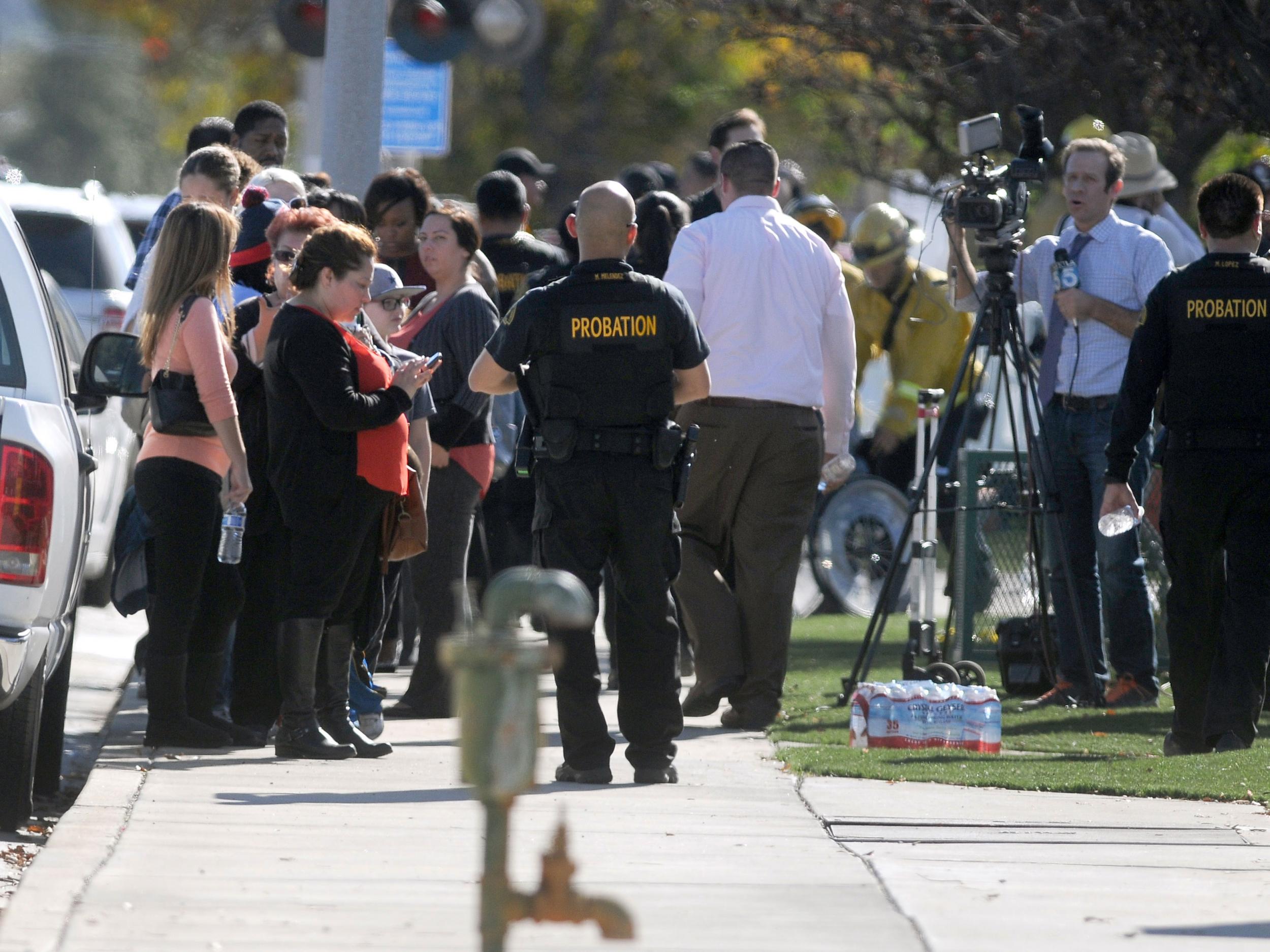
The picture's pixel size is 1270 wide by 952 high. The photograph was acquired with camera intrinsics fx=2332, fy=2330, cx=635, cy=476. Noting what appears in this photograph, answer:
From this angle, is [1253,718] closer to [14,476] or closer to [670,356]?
[670,356]

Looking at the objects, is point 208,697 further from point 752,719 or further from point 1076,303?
point 1076,303

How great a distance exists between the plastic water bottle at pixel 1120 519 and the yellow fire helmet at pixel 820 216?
14.5ft

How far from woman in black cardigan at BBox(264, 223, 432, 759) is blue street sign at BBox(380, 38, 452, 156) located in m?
8.18

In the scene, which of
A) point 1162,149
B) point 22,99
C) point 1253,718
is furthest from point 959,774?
point 22,99

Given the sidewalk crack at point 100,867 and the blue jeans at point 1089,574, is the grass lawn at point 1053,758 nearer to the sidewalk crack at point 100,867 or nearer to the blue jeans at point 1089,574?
the blue jeans at point 1089,574

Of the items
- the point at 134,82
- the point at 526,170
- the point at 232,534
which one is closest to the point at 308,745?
the point at 232,534

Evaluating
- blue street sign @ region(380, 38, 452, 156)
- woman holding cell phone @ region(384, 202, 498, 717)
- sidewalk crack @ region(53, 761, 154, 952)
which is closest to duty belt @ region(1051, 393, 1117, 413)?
woman holding cell phone @ region(384, 202, 498, 717)

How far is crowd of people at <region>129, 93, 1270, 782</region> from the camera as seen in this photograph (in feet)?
23.8

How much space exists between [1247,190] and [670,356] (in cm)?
221

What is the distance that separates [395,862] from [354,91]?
5.72 meters

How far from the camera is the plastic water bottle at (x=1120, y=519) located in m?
8.20

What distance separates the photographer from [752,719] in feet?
29.2

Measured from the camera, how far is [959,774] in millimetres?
7586

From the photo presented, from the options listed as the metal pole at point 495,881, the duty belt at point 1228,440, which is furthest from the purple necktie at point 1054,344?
the metal pole at point 495,881
